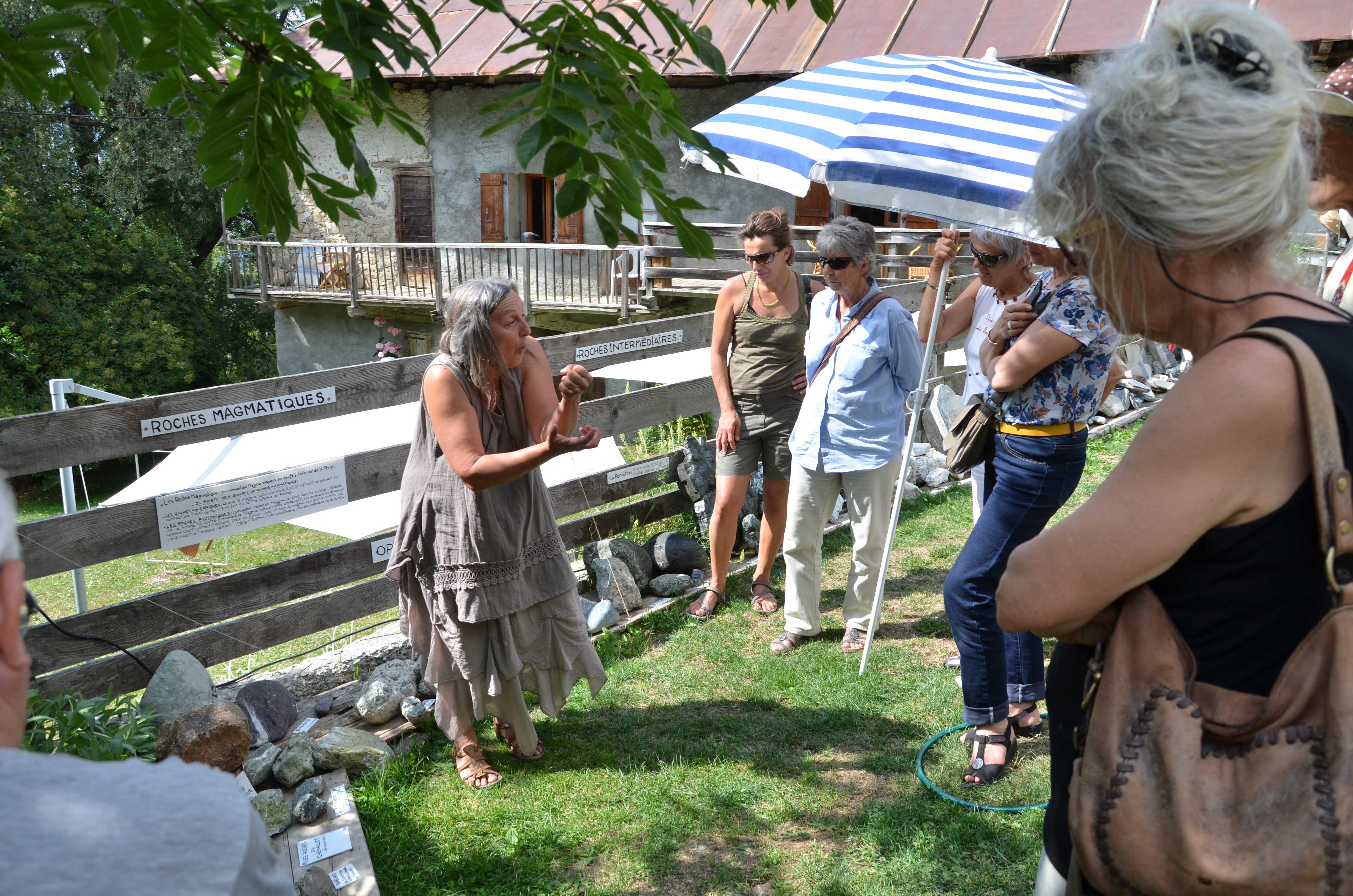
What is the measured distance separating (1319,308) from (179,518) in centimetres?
358

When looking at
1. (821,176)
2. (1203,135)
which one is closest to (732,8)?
(821,176)

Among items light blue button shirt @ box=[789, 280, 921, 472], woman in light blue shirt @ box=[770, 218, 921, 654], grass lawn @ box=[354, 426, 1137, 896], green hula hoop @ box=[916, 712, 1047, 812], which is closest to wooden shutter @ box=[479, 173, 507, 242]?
woman in light blue shirt @ box=[770, 218, 921, 654]

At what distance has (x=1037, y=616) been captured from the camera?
1.22 metres

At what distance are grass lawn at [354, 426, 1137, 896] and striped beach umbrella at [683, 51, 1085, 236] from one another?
76.9 inches

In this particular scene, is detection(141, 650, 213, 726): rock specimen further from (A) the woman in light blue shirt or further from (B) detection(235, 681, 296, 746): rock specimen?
(A) the woman in light blue shirt

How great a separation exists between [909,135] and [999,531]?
5.43 feet

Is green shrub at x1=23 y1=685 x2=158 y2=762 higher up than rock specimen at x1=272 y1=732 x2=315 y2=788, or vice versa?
green shrub at x1=23 y1=685 x2=158 y2=762

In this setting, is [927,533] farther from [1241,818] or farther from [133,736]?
[1241,818]

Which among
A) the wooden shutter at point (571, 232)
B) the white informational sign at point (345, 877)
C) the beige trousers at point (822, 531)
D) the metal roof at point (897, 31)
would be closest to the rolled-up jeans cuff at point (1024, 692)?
the beige trousers at point (822, 531)

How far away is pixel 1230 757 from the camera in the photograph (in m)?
1.10

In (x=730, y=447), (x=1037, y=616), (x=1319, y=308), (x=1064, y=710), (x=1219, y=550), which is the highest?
(x=1319, y=308)

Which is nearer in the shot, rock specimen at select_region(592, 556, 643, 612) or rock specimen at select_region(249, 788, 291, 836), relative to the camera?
rock specimen at select_region(249, 788, 291, 836)

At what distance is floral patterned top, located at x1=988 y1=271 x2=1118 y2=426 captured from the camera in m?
2.91

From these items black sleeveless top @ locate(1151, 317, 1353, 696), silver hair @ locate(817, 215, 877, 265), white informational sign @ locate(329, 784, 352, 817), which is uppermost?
silver hair @ locate(817, 215, 877, 265)
